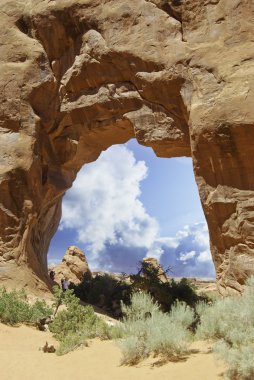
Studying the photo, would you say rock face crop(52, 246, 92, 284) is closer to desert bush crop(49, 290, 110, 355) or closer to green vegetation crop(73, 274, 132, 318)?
green vegetation crop(73, 274, 132, 318)

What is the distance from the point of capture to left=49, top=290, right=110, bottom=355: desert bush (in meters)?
7.81

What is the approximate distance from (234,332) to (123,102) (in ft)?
27.8

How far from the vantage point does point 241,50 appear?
9.88 meters

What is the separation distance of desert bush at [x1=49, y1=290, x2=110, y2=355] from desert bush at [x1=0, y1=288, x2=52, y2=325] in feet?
2.12

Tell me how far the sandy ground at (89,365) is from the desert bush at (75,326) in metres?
0.23

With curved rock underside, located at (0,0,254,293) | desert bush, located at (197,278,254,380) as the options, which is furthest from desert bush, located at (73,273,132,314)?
desert bush, located at (197,278,254,380)

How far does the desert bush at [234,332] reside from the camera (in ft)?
15.2

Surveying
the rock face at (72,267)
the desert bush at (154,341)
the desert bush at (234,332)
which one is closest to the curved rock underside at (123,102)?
the desert bush at (234,332)

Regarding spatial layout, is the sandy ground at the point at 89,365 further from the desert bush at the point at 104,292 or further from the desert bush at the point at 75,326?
the desert bush at the point at 104,292

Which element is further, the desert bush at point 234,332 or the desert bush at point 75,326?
the desert bush at point 75,326

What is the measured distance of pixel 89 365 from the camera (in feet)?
21.4

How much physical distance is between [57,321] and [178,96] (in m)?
6.58

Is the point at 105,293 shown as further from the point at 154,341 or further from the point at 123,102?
the point at 154,341

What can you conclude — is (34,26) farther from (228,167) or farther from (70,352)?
(70,352)
